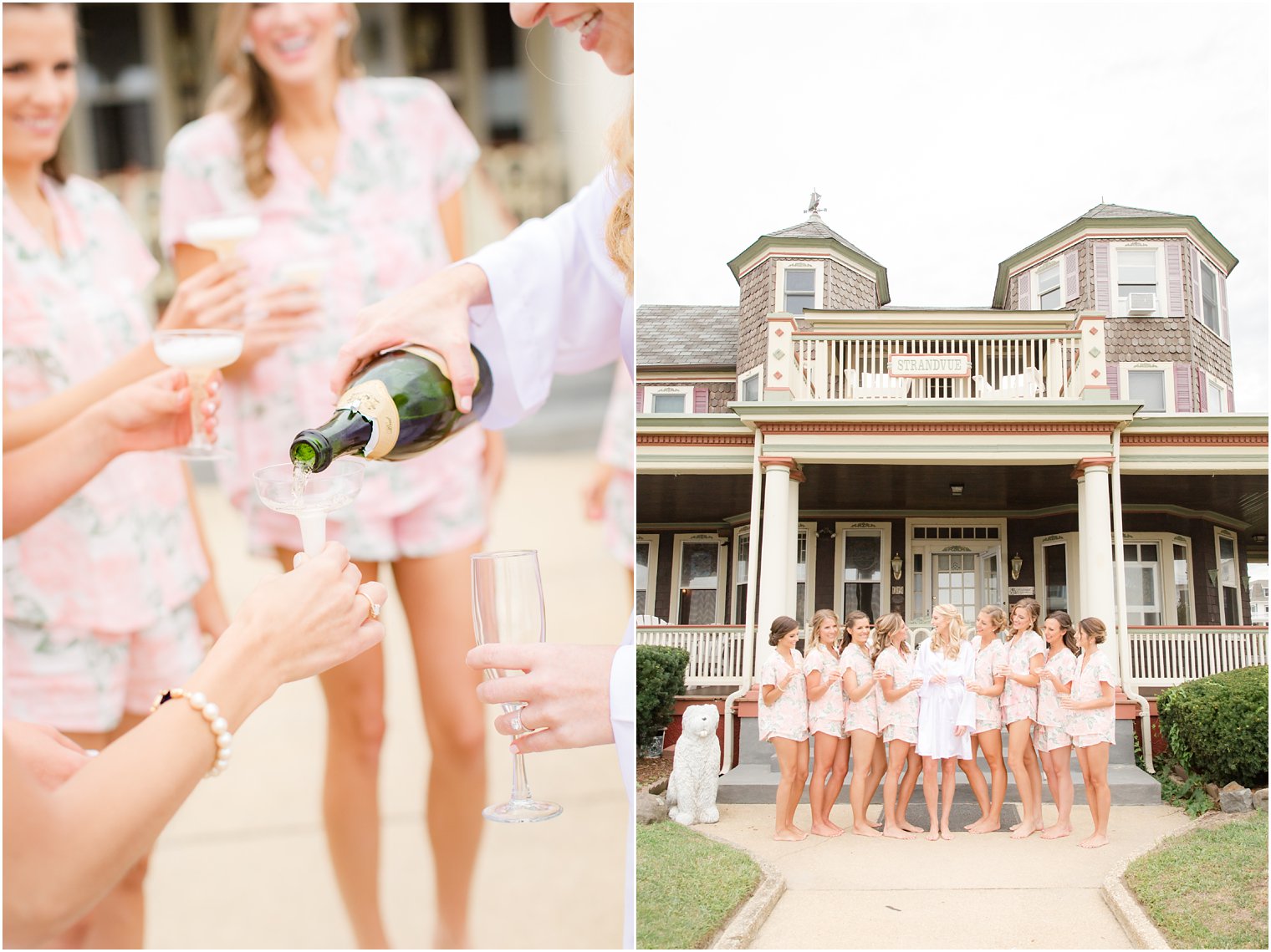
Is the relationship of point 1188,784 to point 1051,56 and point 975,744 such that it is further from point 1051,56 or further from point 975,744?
point 1051,56

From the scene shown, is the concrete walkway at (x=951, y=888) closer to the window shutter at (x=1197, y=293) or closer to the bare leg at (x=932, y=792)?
the bare leg at (x=932, y=792)

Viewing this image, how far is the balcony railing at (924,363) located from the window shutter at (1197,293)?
10.2 inches

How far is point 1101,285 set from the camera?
253cm

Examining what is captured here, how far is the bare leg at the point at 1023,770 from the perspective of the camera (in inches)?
102

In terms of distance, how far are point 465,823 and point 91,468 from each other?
1122 mm

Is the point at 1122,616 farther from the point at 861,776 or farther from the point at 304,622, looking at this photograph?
the point at 304,622

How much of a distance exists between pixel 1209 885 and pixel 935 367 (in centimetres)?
137

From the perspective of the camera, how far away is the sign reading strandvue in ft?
8.65

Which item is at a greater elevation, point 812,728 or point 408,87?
point 408,87

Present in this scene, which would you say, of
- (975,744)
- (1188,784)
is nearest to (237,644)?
(975,744)

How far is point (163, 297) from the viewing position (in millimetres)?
2316

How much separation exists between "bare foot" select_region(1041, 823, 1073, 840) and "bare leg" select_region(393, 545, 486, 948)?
1.36 meters

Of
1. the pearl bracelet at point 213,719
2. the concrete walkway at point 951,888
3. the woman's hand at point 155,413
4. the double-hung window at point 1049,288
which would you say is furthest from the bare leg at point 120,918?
the double-hung window at point 1049,288

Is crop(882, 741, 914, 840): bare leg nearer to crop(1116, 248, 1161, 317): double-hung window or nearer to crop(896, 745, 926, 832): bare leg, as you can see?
crop(896, 745, 926, 832): bare leg
